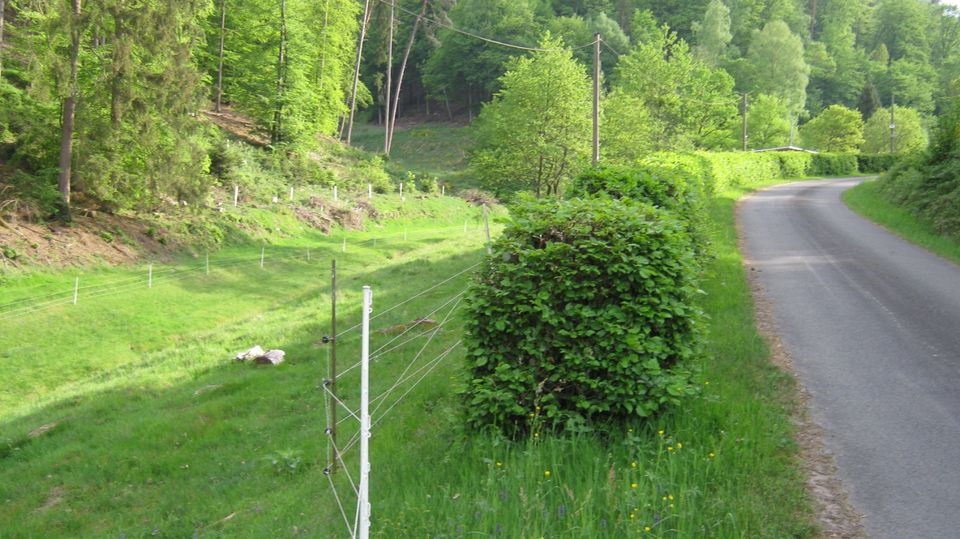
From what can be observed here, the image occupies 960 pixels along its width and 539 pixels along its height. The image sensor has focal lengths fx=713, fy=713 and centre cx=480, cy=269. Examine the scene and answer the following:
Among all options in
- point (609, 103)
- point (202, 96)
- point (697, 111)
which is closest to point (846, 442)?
point (202, 96)

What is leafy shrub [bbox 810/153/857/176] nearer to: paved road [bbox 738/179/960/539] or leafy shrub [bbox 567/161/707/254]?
paved road [bbox 738/179/960/539]

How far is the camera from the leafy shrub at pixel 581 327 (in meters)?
5.55

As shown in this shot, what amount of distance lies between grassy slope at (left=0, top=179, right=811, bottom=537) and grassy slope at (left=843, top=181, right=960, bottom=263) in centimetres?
421

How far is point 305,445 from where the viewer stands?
9.52m

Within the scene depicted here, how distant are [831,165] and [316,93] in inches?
1583

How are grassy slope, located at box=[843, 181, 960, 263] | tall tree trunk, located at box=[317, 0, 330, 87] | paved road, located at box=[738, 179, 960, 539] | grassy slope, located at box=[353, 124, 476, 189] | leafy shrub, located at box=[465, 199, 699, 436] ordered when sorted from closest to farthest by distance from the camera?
1. paved road, located at box=[738, 179, 960, 539]
2. leafy shrub, located at box=[465, 199, 699, 436]
3. grassy slope, located at box=[843, 181, 960, 263]
4. tall tree trunk, located at box=[317, 0, 330, 87]
5. grassy slope, located at box=[353, 124, 476, 189]

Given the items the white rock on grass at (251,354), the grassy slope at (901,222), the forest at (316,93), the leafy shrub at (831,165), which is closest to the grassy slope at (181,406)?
the white rock on grass at (251,354)

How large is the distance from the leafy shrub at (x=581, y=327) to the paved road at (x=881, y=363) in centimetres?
155

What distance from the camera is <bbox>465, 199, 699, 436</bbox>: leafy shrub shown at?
5.55m

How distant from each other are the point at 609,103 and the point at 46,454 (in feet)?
111

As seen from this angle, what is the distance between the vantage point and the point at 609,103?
39656mm

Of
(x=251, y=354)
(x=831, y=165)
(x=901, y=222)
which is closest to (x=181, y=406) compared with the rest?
(x=251, y=354)

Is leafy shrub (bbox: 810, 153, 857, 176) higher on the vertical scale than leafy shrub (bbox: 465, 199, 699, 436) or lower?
higher

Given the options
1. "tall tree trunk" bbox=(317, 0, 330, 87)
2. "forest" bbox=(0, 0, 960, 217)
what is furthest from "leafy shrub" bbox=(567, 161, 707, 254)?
"tall tree trunk" bbox=(317, 0, 330, 87)
